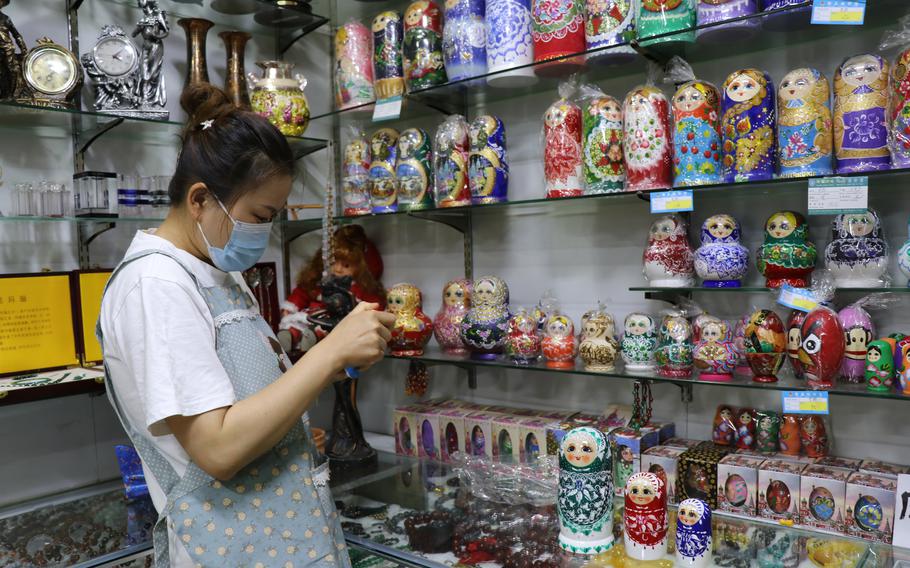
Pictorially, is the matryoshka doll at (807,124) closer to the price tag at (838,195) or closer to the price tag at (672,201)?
the price tag at (838,195)

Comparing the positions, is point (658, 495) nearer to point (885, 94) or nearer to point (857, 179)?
point (857, 179)

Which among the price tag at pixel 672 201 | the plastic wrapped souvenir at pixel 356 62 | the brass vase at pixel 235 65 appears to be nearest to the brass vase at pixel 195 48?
the brass vase at pixel 235 65

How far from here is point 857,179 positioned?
181 cm

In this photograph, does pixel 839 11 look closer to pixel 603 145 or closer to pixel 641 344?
pixel 603 145

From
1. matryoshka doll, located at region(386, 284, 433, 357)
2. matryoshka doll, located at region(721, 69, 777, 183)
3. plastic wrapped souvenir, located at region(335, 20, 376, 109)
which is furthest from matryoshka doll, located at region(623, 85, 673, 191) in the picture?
plastic wrapped souvenir, located at region(335, 20, 376, 109)

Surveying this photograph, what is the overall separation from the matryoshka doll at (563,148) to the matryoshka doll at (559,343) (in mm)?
427

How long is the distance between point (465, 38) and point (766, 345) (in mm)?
1392

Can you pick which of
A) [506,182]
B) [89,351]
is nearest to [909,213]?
[506,182]

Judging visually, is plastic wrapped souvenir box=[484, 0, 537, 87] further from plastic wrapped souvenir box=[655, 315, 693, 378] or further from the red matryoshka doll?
the red matryoshka doll

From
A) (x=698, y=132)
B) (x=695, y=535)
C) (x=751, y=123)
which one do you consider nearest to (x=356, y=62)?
(x=698, y=132)

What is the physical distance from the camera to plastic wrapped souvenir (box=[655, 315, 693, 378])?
2.13 m

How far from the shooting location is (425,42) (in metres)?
2.60

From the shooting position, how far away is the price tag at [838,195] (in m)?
1.80

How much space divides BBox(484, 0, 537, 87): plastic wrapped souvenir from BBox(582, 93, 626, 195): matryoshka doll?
1.01ft
